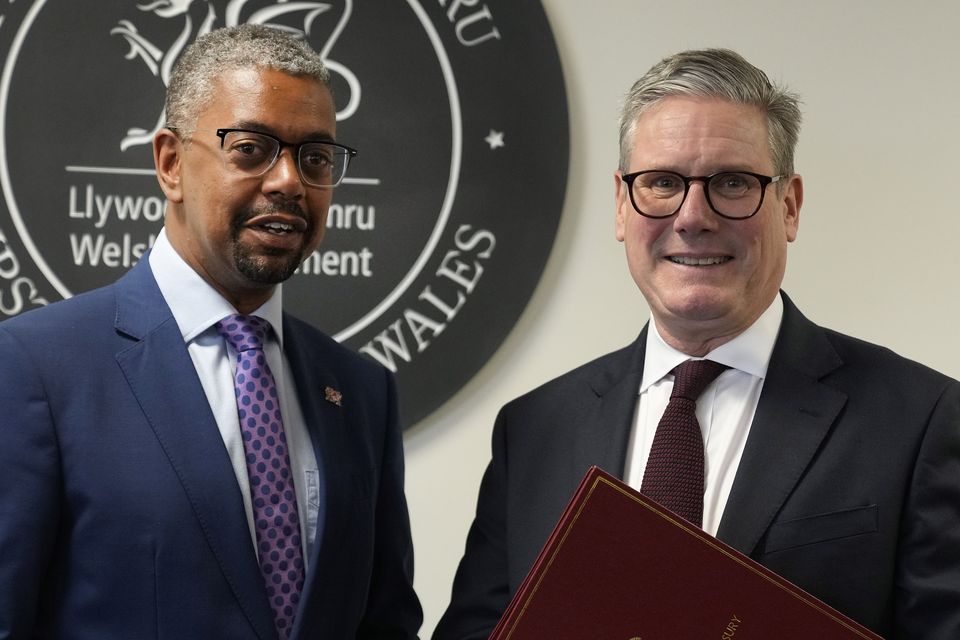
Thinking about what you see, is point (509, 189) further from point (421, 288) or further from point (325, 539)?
point (325, 539)

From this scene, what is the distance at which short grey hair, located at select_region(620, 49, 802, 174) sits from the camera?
156 centimetres

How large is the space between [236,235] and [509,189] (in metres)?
1.00

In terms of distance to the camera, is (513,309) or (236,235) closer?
(236,235)

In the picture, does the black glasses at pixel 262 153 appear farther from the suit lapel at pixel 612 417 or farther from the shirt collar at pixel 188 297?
the suit lapel at pixel 612 417

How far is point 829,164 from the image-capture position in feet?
8.03

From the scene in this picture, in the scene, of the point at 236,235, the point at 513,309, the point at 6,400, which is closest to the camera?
the point at 6,400

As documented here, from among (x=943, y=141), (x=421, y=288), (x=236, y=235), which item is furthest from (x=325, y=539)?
(x=943, y=141)

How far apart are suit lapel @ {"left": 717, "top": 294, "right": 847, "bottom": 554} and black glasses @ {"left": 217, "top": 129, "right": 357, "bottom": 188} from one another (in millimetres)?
630

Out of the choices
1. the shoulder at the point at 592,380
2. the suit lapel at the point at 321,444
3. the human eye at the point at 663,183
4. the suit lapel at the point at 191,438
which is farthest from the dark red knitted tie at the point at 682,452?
the suit lapel at the point at 191,438

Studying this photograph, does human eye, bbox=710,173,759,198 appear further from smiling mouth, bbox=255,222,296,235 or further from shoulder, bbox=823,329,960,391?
smiling mouth, bbox=255,222,296,235

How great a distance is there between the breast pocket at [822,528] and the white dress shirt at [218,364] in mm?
557

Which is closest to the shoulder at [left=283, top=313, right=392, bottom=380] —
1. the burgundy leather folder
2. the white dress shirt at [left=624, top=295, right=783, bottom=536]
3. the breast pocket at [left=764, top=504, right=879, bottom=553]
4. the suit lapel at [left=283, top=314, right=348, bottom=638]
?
the suit lapel at [left=283, top=314, right=348, bottom=638]

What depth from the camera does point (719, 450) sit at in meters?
1.56

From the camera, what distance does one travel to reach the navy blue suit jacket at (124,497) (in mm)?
1354
